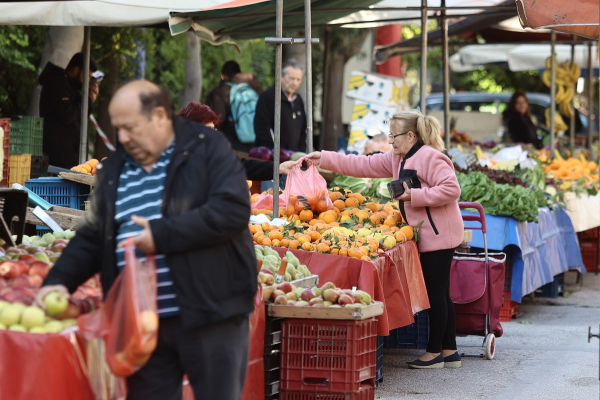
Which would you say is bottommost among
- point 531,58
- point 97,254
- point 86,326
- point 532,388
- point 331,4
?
point 532,388

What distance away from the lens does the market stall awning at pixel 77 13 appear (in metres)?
7.97

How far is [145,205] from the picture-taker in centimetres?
352

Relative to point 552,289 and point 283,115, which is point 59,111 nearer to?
point 283,115

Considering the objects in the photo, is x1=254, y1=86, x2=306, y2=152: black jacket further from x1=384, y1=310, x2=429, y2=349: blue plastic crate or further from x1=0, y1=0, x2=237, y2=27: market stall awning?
x1=384, y1=310, x2=429, y2=349: blue plastic crate

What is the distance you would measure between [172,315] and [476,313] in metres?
4.48

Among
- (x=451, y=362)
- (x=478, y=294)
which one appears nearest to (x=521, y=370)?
(x=451, y=362)

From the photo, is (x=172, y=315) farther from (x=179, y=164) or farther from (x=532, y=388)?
(x=532, y=388)

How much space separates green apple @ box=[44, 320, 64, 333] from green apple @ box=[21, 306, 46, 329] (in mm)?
38

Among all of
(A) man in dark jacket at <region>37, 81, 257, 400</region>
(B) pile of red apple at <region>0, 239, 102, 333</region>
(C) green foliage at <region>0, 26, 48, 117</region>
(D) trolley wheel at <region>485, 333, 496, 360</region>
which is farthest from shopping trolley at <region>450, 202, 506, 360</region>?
(C) green foliage at <region>0, 26, 48, 117</region>

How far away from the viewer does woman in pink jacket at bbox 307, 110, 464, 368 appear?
689 cm

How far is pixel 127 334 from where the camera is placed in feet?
11.1

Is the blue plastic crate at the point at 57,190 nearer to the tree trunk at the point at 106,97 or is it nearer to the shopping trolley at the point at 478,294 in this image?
the shopping trolley at the point at 478,294

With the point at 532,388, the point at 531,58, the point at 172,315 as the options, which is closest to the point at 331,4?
the point at 532,388

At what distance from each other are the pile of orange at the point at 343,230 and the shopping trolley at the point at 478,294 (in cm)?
65
